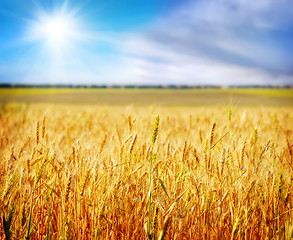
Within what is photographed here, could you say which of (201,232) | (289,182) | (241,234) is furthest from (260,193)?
(201,232)

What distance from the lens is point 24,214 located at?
1.53m

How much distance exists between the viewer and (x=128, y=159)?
1.89 m

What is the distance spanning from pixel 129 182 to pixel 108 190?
0.74ft

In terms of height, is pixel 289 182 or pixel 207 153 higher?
pixel 207 153

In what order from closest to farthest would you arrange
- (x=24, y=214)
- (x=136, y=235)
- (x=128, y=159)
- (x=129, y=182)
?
(x=24, y=214) → (x=136, y=235) → (x=129, y=182) → (x=128, y=159)

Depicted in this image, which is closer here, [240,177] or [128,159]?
[240,177]

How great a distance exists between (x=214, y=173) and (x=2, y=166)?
162cm

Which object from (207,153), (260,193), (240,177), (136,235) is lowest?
(136,235)

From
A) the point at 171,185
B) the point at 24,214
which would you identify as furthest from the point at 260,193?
the point at 24,214

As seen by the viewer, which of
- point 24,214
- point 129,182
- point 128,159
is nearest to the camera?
point 24,214

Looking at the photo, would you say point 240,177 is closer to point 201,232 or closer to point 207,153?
point 207,153

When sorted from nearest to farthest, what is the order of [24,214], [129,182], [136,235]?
[24,214] < [136,235] < [129,182]

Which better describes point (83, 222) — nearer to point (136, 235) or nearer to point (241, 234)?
point (136, 235)

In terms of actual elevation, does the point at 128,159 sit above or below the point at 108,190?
above
